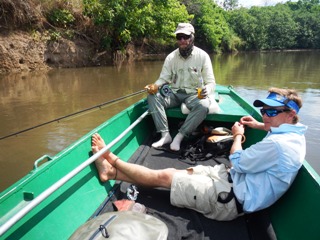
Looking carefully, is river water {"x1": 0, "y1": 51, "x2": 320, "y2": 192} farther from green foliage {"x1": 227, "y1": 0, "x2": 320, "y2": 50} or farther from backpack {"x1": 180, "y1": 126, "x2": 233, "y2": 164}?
green foliage {"x1": 227, "y1": 0, "x2": 320, "y2": 50}

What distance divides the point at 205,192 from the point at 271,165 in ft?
1.83

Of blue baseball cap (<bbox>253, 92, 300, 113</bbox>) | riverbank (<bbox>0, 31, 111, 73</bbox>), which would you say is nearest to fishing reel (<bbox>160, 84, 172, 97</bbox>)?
blue baseball cap (<bbox>253, 92, 300, 113</bbox>)

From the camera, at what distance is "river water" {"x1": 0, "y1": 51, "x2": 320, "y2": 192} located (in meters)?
4.86

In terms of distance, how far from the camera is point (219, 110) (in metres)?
3.83

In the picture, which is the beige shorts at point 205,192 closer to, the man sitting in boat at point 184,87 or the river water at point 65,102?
the man sitting in boat at point 184,87

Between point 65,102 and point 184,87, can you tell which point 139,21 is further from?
point 184,87

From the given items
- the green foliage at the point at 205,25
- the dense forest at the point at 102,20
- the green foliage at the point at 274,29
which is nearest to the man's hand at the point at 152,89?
the dense forest at the point at 102,20

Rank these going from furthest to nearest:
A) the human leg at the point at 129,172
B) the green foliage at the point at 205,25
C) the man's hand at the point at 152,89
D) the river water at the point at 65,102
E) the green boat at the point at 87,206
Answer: the green foliage at the point at 205,25 → the river water at the point at 65,102 → the man's hand at the point at 152,89 → the human leg at the point at 129,172 → the green boat at the point at 87,206

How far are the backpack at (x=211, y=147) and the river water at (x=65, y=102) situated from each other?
227 cm

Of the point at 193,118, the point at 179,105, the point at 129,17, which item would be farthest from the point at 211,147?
the point at 129,17

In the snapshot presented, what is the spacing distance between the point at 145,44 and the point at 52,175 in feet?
70.0

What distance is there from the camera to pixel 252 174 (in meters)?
2.05

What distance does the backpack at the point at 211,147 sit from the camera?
3.44 metres

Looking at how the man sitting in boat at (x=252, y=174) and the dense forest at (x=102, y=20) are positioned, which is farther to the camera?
the dense forest at (x=102, y=20)
